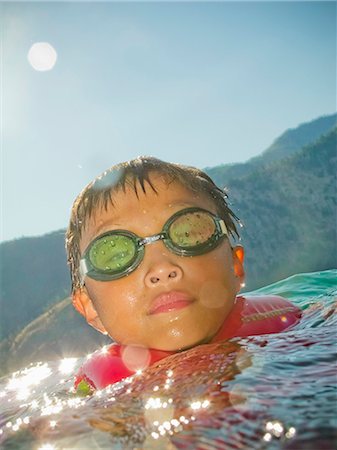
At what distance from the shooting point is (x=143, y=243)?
2811 millimetres

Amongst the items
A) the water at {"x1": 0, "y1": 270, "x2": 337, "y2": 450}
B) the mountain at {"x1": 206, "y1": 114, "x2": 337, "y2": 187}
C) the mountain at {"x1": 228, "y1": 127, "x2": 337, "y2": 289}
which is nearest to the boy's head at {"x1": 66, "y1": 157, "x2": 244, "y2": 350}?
the water at {"x1": 0, "y1": 270, "x2": 337, "y2": 450}

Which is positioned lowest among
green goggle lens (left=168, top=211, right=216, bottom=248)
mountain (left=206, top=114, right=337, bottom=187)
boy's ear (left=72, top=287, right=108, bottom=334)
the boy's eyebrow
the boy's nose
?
boy's ear (left=72, top=287, right=108, bottom=334)

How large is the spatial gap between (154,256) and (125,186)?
595 millimetres

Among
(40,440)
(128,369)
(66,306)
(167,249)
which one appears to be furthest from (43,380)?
(66,306)

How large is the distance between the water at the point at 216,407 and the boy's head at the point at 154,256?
672 mm

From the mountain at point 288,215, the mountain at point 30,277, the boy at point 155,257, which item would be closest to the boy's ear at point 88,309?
the boy at point 155,257

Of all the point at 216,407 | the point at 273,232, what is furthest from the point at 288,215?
the point at 216,407

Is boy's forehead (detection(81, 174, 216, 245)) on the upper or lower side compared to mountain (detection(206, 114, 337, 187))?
lower

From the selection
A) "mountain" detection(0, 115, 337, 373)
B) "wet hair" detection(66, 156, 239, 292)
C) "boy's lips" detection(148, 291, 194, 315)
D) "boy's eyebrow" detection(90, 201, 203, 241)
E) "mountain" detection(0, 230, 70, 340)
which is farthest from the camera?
"mountain" detection(0, 230, 70, 340)

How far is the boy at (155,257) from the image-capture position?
8.49ft

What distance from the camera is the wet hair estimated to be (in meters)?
3.08

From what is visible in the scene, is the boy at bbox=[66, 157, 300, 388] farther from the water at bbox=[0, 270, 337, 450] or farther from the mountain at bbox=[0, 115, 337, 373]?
the mountain at bbox=[0, 115, 337, 373]

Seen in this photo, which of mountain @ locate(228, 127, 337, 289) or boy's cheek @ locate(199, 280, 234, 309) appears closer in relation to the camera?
boy's cheek @ locate(199, 280, 234, 309)

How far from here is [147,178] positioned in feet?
10.2
